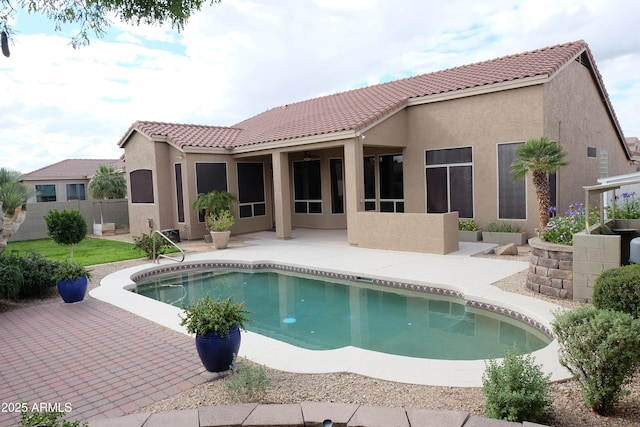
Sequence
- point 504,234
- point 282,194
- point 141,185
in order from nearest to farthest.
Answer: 1. point 504,234
2. point 282,194
3. point 141,185

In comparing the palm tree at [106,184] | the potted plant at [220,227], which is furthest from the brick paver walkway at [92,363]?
the palm tree at [106,184]

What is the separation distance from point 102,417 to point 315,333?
3.99 metres

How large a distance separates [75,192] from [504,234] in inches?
1405

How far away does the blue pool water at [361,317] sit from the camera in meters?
6.98

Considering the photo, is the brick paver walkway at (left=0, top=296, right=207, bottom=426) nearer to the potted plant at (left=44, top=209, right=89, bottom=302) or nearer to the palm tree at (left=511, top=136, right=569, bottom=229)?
the potted plant at (left=44, top=209, right=89, bottom=302)

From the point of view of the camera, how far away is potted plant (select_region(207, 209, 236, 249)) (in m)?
15.6

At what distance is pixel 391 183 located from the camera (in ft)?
57.7

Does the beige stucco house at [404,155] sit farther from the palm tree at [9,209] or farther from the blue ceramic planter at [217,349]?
the blue ceramic planter at [217,349]

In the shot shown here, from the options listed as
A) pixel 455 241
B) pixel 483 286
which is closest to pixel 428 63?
pixel 455 241

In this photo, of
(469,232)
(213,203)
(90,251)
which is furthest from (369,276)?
(90,251)

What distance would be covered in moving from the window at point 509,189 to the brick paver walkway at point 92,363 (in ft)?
36.3

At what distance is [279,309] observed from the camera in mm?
9359

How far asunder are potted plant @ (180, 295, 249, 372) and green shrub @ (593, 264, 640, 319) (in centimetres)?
443

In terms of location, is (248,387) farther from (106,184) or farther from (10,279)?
(106,184)
